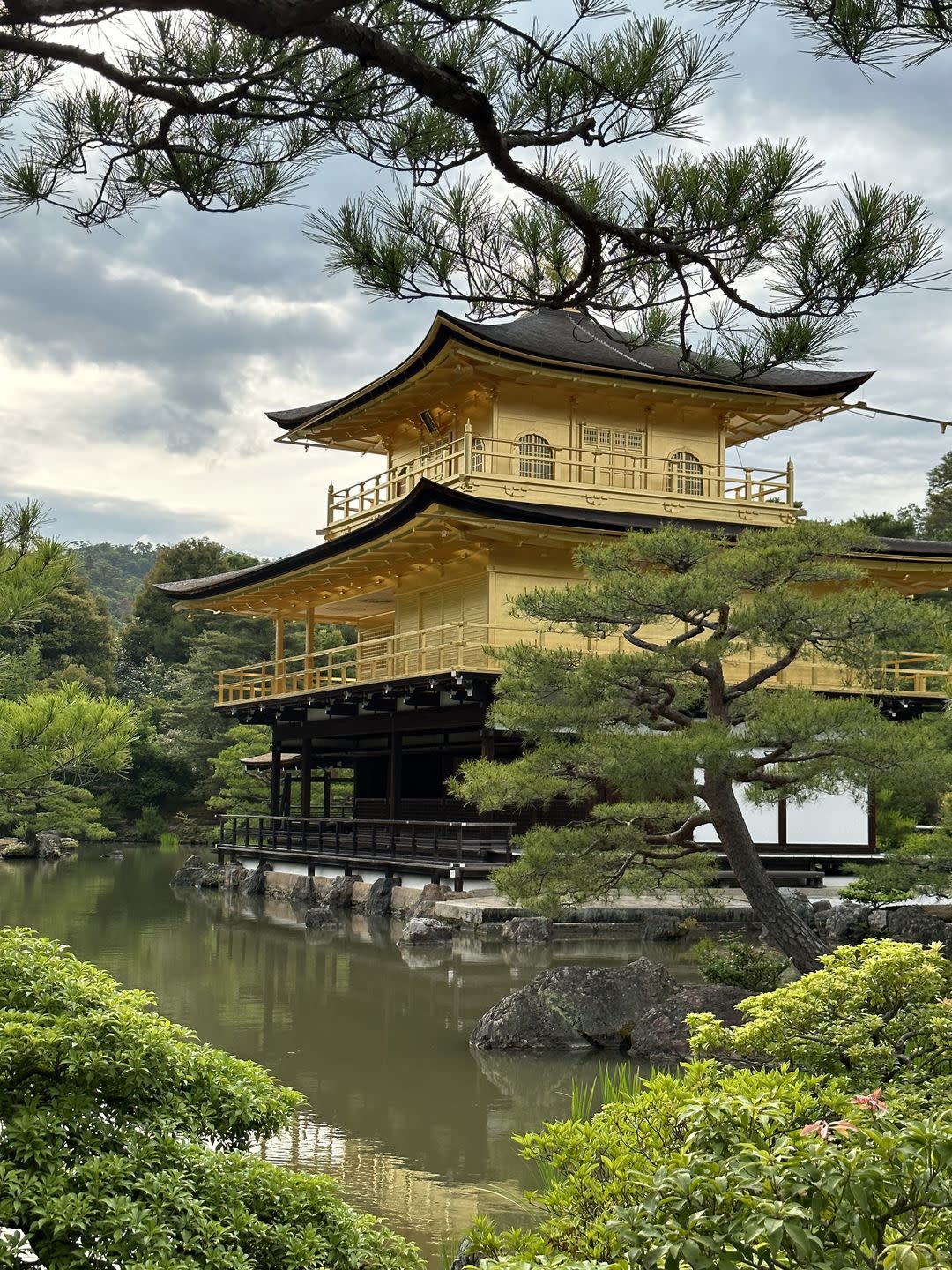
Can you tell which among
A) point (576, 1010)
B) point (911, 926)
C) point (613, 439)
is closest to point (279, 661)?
Answer: point (613, 439)

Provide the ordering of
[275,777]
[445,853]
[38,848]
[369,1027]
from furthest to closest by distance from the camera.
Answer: [38,848] → [275,777] → [445,853] → [369,1027]

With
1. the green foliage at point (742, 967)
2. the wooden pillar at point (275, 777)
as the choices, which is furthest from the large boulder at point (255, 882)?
the green foliage at point (742, 967)

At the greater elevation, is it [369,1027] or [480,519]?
[480,519]

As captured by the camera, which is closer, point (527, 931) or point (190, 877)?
point (527, 931)

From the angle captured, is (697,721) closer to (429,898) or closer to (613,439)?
(429,898)

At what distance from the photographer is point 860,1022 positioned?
553cm

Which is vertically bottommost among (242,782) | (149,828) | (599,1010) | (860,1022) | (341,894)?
(149,828)

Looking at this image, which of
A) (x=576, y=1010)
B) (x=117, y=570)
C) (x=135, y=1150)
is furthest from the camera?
(x=117, y=570)

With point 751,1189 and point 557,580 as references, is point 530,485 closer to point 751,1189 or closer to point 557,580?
point 557,580

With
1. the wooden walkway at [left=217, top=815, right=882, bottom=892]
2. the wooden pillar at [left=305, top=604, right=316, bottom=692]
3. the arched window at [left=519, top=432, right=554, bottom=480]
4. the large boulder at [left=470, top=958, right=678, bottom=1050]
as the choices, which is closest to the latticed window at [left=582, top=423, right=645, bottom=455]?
the arched window at [left=519, top=432, right=554, bottom=480]

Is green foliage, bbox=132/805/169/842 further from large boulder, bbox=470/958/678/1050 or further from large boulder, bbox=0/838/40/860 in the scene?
large boulder, bbox=470/958/678/1050

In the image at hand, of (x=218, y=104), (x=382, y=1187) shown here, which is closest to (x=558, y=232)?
(x=218, y=104)

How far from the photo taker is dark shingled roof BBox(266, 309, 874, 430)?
67.5 ft

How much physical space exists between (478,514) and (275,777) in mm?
11330
